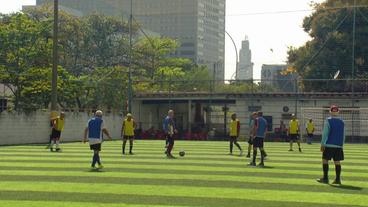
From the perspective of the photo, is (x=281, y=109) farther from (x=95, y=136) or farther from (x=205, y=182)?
(x=205, y=182)

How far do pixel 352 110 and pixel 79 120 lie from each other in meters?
19.9

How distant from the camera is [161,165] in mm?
18344

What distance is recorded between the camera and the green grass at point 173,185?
36.1ft

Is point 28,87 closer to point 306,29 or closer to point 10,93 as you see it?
point 10,93

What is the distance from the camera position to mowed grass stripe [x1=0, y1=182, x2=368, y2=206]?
11.4 m

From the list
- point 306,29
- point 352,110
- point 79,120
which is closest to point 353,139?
point 352,110

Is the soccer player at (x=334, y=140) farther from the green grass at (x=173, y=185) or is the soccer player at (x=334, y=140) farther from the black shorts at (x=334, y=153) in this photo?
the green grass at (x=173, y=185)

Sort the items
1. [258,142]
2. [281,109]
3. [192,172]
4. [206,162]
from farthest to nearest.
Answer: [281,109]
[206,162]
[258,142]
[192,172]

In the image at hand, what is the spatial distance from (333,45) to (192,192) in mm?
42871

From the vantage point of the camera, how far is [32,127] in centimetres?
3616

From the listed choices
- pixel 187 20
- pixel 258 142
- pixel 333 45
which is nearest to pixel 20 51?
pixel 333 45

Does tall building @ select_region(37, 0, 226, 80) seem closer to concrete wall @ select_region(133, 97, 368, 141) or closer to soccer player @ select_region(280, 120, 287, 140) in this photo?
concrete wall @ select_region(133, 97, 368, 141)

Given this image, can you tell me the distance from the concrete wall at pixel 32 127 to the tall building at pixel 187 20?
25508 millimetres

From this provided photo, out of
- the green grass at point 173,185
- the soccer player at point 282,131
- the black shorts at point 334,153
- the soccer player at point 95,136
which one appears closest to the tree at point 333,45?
the soccer player at point 282,131
